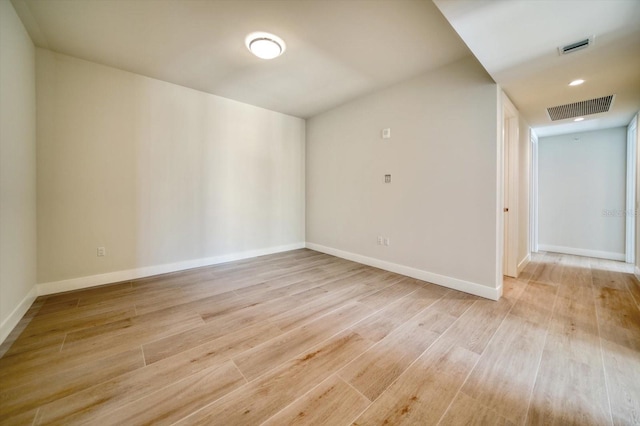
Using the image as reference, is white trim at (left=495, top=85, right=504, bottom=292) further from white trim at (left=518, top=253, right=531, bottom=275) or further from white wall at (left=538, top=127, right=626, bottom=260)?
white wall at (left=538, top=127, right=626, bottom=260)

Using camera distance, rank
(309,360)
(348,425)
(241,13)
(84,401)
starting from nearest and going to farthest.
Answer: (348,425) → (84,401) → (309,360) → (241,13)

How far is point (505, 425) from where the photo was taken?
3.73 feet

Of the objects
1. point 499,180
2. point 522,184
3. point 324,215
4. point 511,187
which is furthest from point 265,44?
point 522,184

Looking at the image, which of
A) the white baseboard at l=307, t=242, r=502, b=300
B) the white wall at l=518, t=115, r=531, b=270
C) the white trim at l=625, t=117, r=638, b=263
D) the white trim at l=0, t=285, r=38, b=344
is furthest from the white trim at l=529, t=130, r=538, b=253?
the white trim at l=0, t=285, r=38, b=344

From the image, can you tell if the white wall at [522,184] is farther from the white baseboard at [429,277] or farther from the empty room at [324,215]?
the white baseboard at [429,277]

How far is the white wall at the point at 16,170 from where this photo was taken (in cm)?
188

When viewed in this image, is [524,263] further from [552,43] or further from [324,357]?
[324,357]

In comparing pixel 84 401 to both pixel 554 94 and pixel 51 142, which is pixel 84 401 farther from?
pixel 554 94

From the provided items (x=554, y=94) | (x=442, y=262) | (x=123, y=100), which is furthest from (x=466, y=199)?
(x=123, y=100)

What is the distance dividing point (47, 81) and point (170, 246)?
2318 millimetres

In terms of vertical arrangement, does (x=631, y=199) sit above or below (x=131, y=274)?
above

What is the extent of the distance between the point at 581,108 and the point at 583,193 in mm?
2232

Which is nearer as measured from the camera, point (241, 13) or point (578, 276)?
point (241, 13)

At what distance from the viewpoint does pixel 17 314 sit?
2.06 meters
